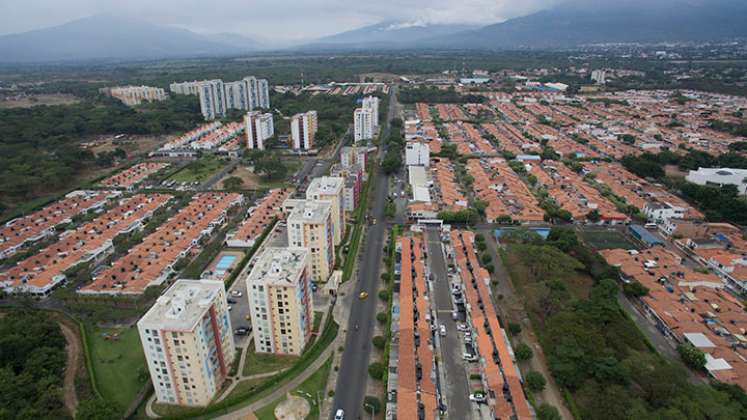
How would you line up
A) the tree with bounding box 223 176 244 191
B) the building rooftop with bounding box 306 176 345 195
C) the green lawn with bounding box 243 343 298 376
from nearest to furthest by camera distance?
1. the green lawn with bounding box 243 343 298 376
2. the building rooftop with bounding box 306 176 345 195
3. the tree with bounding box 223 176 244 191

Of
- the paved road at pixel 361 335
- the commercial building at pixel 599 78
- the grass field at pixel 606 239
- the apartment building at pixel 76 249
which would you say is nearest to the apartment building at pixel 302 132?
the apartment building at pixel 76 249

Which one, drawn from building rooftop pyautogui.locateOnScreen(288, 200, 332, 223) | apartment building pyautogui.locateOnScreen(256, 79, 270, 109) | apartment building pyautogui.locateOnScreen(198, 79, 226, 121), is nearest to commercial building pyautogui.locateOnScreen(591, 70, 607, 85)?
apartment building pyautogui.locateOnScreen(256, 79, 270, 109)

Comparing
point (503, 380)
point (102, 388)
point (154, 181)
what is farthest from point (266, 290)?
point (154, 181)

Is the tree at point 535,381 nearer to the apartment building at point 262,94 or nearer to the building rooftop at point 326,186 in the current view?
the building rooftop at point 326,186

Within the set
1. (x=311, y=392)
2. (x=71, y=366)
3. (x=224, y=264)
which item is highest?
(x=224, y=264)

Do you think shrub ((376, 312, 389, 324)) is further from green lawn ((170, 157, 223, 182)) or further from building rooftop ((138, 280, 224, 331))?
green lawn ((170, 157, 223, 182))

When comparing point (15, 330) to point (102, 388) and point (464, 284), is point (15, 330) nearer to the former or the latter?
point (102, 388)

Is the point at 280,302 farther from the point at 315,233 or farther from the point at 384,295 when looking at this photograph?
the point at 384,295

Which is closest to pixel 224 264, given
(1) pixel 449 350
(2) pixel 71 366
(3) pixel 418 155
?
(2) pixel 71 366
